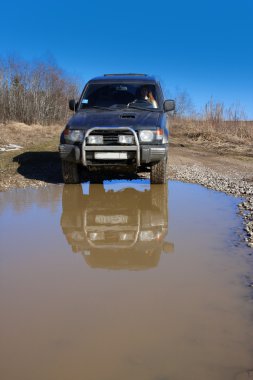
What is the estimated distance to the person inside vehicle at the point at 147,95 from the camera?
648 cm

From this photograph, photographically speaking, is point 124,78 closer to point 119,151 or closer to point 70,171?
point 119,151

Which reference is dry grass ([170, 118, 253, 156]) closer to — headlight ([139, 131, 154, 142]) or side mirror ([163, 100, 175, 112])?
side mirror ([163, 100, 175, 112])

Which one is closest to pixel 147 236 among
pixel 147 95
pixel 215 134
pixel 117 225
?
pixel 117 225

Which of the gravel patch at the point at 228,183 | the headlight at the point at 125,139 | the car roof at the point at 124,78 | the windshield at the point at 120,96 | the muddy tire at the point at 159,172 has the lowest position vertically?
the gravel patch at the point at 228,183

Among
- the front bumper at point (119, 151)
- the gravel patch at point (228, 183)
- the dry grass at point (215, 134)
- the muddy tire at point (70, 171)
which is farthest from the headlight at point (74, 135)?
the dry grass at point (215, 134)

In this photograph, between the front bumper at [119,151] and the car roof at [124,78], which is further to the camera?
the car roof at [124,78]

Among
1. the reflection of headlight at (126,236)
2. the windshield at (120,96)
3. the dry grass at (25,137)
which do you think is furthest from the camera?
the dry grass at (25,137)

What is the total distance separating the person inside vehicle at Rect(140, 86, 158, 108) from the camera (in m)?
6.48

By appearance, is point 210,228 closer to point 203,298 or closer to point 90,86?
point 203,298

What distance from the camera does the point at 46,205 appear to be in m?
4.75

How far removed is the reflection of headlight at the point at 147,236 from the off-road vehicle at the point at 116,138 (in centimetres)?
220

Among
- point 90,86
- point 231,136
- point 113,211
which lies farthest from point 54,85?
point 113,211

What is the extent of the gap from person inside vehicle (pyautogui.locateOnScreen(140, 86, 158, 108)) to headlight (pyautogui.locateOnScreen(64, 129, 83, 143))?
154 cm

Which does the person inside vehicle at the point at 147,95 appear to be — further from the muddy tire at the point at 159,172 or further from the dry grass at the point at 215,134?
the dry grass at the point at 215,134
